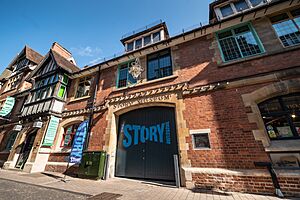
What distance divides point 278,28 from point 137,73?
24.2ft

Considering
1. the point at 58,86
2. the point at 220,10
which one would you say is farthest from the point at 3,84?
the point at 220,10

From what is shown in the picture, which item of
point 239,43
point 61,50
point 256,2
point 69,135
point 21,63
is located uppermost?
point 61,50

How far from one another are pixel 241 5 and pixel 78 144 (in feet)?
45.1

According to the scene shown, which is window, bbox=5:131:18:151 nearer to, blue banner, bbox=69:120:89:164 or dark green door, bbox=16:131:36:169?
dark green door, bbox=16:131:36:169

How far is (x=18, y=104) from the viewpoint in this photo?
13719 millimetres

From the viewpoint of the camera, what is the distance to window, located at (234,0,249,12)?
8.75 metres

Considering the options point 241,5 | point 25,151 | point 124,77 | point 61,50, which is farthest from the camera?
point 61,50

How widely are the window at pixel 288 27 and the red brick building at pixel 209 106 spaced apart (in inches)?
1.4

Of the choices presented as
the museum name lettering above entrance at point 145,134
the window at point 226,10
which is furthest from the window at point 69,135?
the window at point 226,10

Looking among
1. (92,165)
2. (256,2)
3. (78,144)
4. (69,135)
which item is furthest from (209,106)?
(69,135)

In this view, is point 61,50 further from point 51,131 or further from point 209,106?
point 209,106

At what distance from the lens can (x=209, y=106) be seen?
588 centimetres

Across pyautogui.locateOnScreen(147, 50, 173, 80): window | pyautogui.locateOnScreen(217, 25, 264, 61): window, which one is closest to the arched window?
pyautogui.locateOnScreen(217, 25, 264, 61): window

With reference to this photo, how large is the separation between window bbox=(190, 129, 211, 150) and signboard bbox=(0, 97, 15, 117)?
17586 mm
